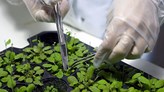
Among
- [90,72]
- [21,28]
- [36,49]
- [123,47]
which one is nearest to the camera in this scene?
[123,47]

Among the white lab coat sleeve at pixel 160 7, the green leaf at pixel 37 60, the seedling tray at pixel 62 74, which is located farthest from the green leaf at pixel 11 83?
the white lab coat sleeve at pixel 160 7

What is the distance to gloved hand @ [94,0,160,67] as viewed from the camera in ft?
2.25

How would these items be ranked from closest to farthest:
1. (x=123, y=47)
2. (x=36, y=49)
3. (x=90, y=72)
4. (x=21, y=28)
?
(x=123, y=47) < (x=90, y=72) < (x=36, y=49) < (x=21, y=28)

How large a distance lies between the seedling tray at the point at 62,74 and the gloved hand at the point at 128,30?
67mm

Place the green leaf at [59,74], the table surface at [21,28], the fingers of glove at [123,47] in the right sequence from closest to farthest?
the fingers of glove at [123,47] → the green leaf at [59,74] → the table surface at [21,28]

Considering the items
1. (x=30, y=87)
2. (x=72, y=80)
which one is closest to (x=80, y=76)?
(x=72, y=80)

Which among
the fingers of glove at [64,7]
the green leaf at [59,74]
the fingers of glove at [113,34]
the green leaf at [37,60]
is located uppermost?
the fingers of glove at [64,7]

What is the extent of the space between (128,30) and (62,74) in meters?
0.22

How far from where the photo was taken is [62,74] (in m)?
0.79

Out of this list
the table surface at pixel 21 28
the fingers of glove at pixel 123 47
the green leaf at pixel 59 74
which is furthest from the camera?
the table surface at pixel 21 28

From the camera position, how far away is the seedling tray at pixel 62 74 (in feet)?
2.43

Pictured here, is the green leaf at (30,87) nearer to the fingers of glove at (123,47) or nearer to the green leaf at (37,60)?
the green leaf at (37,60)

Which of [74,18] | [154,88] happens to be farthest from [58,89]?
[74,18]

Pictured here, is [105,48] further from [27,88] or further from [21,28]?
[21,28]
